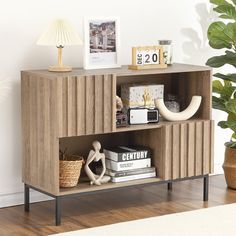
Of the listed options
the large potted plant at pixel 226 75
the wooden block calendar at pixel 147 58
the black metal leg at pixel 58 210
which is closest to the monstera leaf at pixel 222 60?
the large potted plant at pixel 226 75

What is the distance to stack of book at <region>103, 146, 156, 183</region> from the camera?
3.83 m

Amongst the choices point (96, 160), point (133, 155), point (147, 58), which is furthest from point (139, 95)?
point (96, 160)

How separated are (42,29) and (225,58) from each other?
113 cm

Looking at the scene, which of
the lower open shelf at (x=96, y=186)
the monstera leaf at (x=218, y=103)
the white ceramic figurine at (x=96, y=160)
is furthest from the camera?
the monstera leaf at (x=218, y=103)

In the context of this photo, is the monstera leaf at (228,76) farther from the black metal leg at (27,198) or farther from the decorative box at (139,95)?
the black metal leg at (27,198)

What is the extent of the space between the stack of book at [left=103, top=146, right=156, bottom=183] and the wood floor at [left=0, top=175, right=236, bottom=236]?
19 centimetres

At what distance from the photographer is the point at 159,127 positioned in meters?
3.89

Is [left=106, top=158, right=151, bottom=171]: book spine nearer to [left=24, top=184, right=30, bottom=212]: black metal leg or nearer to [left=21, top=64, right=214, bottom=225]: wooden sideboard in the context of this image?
[left=21, top=64, right=214, bottom=225]: wooden sideboard

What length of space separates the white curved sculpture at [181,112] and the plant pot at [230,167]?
0.48 meters

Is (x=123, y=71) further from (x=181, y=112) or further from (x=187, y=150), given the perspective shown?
(x=187, y=150)

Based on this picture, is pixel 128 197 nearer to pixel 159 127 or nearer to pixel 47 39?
pixel 159 127

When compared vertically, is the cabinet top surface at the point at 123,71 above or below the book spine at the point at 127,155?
above

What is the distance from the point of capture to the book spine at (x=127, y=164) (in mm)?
3830

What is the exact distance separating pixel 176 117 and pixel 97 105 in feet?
1.83
